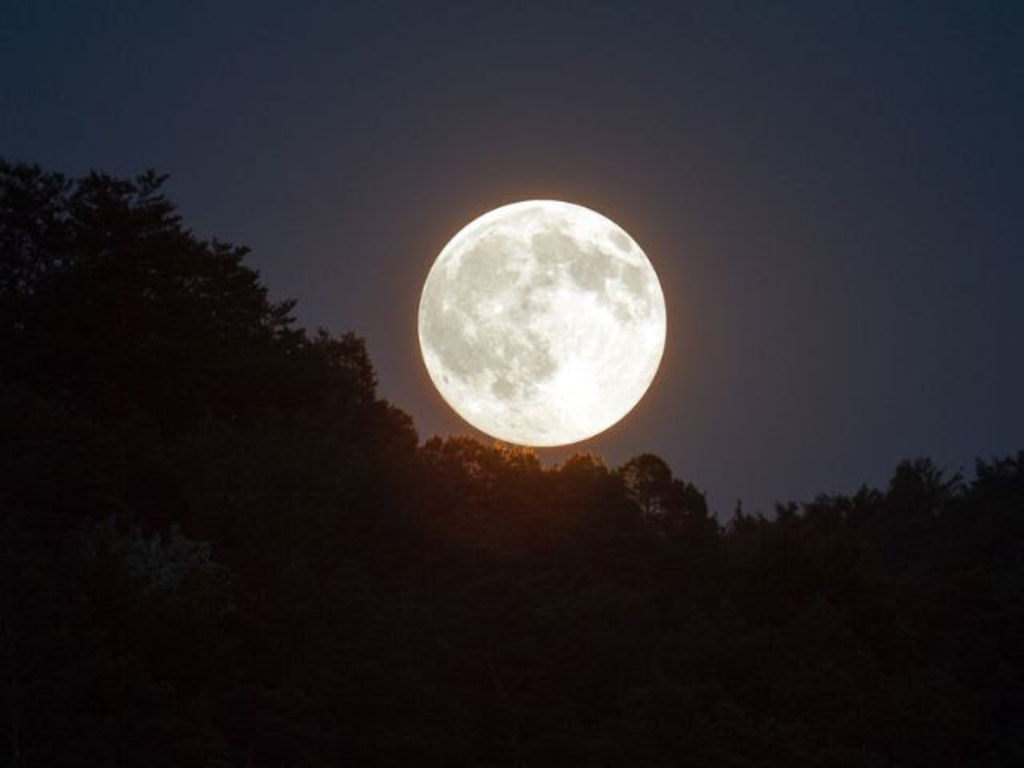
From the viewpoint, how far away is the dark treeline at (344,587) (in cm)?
3144

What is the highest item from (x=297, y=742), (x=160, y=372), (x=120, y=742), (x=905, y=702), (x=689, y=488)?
(x=689, y=488)

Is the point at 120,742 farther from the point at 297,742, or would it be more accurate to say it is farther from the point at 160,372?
the point at 160,372

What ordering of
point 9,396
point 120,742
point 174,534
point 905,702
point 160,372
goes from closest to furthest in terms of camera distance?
point 120,742 → point 174,534 → point 9,396 → point 905,702 → point 160,372

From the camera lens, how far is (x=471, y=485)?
4984 cm

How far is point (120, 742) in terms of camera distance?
89.8 ft

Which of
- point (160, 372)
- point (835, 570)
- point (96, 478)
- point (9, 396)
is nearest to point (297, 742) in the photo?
point (96, 478)

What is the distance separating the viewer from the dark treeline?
3144 cm

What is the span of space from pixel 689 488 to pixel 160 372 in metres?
21.7

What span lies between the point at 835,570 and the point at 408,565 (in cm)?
1501

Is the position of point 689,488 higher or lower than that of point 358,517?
higher

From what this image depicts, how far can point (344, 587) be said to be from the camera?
123 ft

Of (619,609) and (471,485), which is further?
(471,485)

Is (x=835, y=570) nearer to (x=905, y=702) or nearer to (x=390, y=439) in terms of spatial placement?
(x=905, y=702)

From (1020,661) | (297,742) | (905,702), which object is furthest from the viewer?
(1020,661)
